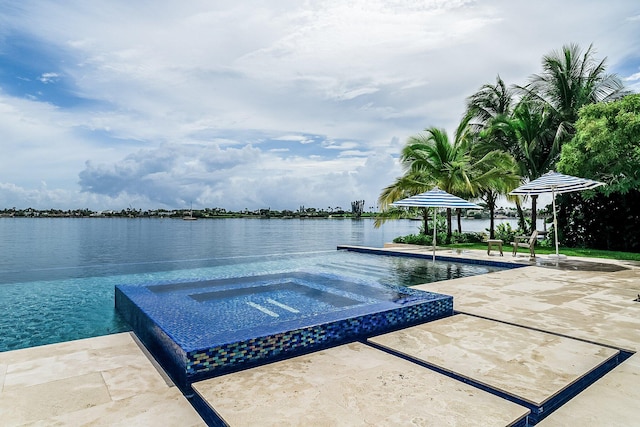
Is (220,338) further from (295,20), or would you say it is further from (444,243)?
(444,243)

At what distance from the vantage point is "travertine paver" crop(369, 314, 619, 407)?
10.3ft

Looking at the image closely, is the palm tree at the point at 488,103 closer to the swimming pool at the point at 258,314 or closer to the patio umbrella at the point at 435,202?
the patio umbrella at the point at 435,202

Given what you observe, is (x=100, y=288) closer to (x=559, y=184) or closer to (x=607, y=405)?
(x=607, y=405)

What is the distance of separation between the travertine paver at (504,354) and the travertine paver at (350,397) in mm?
244

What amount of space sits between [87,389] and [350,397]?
7.15 ft

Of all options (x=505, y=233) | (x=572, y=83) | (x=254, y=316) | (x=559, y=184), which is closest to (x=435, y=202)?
(x=559, y=184)

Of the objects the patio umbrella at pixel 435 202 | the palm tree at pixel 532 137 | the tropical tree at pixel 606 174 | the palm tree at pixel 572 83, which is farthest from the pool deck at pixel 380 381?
the palm tree at pixel 572 83

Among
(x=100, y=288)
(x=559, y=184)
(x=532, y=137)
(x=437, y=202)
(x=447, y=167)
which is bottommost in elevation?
(x=100, y=288)

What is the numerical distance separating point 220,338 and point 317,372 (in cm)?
102

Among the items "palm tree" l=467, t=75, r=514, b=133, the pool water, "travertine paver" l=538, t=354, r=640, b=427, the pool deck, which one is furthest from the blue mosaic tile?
"palm tree" l=467, t=75, r=514, b=133

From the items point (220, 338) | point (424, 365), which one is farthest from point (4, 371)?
point (424, 365)

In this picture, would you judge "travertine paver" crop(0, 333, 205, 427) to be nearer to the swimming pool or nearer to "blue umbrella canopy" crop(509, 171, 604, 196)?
the swimming pool

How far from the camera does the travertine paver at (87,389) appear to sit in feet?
8.81

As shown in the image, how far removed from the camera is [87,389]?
313 centimetres
